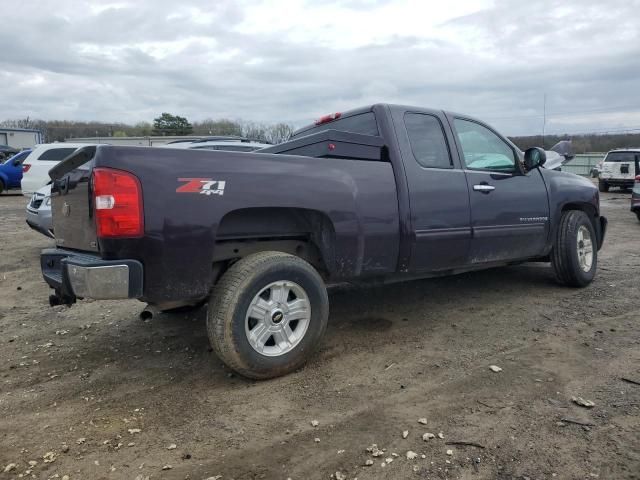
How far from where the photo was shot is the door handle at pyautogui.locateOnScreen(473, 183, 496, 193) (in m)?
4.52

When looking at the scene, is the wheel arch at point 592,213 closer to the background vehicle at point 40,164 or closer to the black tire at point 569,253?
the black tire at point 569,253

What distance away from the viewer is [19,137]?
148 feet

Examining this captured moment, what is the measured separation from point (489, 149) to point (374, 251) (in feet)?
6.36

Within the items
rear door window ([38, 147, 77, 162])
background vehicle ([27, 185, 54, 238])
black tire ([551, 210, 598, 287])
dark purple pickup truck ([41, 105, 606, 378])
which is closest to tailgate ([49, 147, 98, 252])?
dark purple pickup truck ([41, 105, 606, 378])

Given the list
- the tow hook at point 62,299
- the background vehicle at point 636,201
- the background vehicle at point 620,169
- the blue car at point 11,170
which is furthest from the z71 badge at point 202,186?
the background vehicle at point 620,169

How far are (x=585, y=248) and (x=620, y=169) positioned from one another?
17972 millimetres

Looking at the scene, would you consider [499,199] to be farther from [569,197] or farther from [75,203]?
[75,203]

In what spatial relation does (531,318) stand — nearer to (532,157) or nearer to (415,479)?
(532,157)

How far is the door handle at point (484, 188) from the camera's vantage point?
4.52 metres

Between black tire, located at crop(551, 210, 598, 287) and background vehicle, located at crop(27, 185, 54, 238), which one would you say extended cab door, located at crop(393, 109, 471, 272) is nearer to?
black tire, located at crop(551, 210, 598, 287)

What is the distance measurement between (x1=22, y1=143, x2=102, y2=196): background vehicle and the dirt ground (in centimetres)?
879

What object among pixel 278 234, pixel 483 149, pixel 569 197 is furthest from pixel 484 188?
pixel 278 234

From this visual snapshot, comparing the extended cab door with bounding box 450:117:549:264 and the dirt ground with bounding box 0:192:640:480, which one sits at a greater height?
the extended cab door with bounding box 450:117:549:264

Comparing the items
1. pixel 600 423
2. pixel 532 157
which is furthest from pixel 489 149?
pixel 600 423
